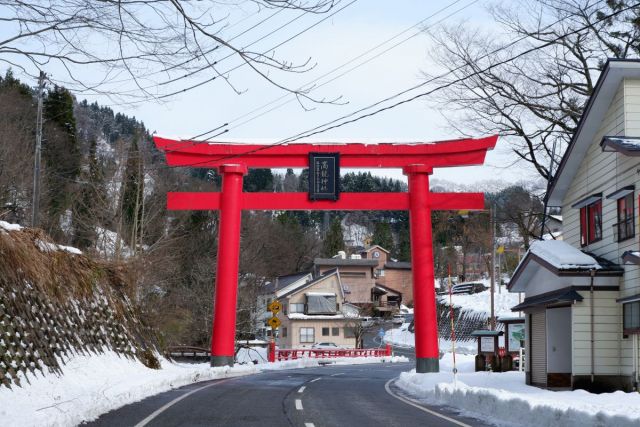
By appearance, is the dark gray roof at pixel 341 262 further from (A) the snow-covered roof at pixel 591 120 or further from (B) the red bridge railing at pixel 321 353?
(A) the snow-covered roof at pixel 591 120

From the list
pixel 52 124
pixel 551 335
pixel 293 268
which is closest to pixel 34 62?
pixel 551 335

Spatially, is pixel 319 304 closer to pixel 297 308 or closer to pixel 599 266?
pixel 297 308

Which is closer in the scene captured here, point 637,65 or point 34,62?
point 34,62

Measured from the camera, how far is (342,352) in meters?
54.0

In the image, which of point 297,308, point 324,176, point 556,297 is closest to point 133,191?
point 324,176

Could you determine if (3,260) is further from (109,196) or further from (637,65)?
(109,196)

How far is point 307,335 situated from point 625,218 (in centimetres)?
5096

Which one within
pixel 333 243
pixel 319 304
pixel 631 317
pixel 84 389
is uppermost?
pixel 333 243

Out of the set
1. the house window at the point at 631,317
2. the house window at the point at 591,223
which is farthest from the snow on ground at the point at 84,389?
the house window at the point at 591,223

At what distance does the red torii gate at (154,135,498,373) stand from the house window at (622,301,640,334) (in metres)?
9.30

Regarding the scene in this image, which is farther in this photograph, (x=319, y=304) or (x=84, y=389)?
(x=319, y=304)

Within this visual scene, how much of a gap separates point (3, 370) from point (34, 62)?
20.3ft

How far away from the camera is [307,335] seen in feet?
222

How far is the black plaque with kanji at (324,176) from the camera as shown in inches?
1102
